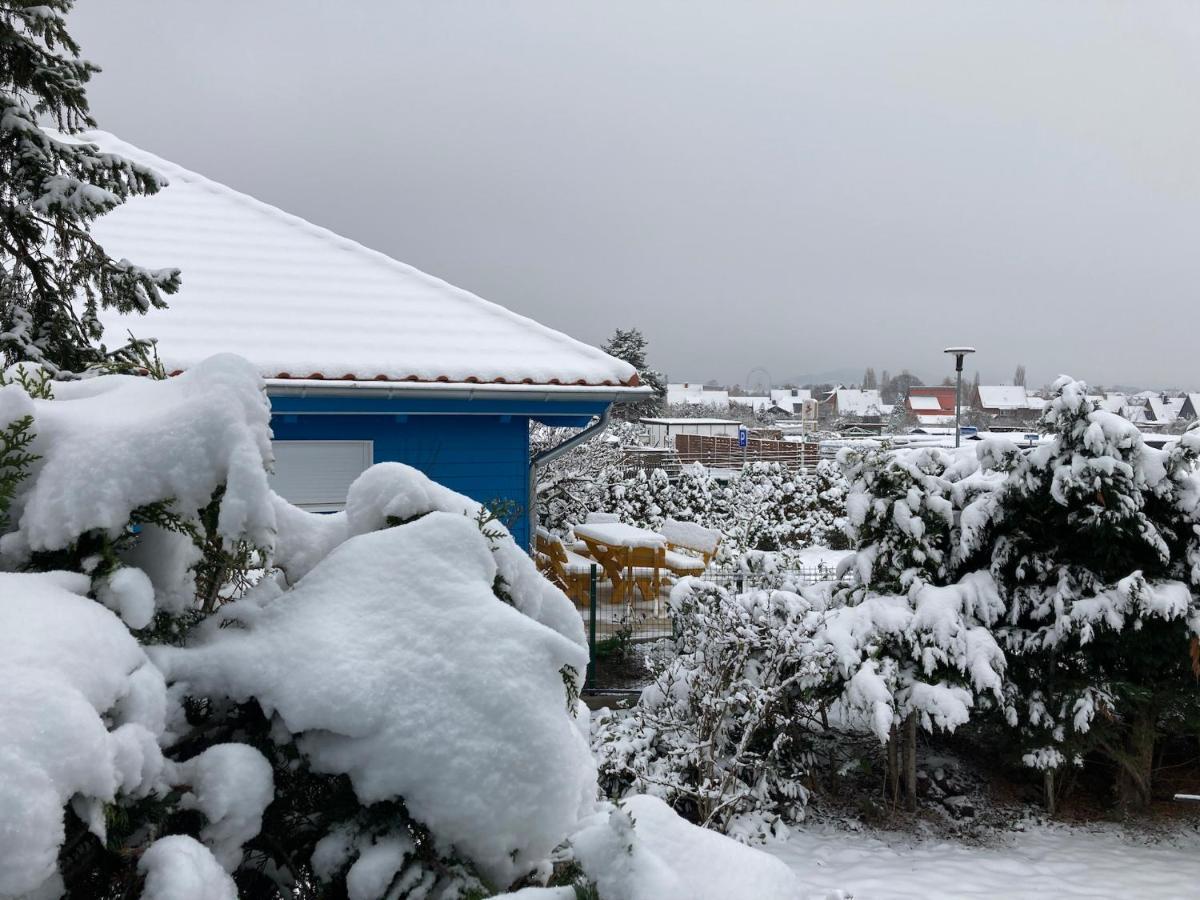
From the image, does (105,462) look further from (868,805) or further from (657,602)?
(657,602)

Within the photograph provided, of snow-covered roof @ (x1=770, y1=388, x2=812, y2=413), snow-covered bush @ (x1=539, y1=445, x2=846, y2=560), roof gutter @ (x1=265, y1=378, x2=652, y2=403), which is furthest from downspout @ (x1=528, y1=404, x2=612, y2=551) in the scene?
snow-covered roof @ (x1=770, y1=388, x2=812, y2=413)

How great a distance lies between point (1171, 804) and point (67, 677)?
7939 millimetres

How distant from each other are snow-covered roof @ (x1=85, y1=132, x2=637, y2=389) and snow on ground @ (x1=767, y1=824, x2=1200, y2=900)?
4.17m

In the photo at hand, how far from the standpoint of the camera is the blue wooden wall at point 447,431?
7.06 meters

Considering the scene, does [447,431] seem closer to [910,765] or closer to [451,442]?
[451,442]

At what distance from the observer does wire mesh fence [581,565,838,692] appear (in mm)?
8500

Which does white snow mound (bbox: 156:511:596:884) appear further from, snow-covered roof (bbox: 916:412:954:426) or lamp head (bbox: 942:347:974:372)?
snow-covered roof (bbox: 916:412:954:426)

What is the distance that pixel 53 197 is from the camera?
4176mm

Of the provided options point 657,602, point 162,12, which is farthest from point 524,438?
point 162,12

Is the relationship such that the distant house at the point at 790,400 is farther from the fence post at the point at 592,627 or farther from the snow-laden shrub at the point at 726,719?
the snow-laden shrub at the point at 726,719

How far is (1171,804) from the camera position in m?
6.59

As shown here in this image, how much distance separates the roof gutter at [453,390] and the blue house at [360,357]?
15mm

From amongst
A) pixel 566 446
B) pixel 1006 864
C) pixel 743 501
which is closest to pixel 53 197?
pixel 566 446

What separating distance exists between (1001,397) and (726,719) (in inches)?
3258
